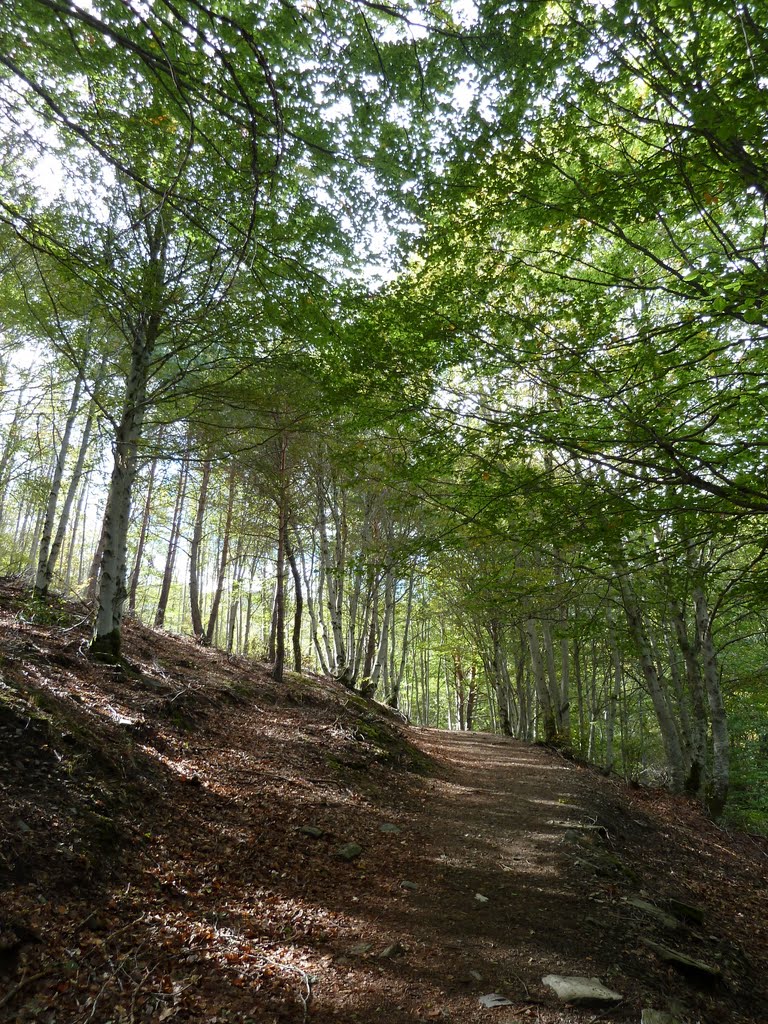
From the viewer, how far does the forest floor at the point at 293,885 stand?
2920 millimetres

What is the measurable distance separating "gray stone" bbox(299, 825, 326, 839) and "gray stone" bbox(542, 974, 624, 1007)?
252 cm

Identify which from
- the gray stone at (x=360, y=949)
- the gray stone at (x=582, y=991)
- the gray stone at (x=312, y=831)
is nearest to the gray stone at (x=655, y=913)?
the gray stone at (x=582, y=991)

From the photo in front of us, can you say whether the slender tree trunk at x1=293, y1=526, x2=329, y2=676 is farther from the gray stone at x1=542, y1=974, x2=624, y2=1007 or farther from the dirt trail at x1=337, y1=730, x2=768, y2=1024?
the gray stone at x1=542, y1=974, x2=624, y2=1007

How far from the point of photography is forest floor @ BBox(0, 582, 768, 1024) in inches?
115

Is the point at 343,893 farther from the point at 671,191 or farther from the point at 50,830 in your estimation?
the point at 671,191

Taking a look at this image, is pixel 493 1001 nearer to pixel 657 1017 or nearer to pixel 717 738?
pixel 657 1017

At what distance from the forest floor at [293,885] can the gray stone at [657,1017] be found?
0.29ft

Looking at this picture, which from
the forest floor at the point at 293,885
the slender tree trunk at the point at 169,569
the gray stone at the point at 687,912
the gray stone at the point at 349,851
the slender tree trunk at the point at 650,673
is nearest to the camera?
the forest floor at the point at 293,885

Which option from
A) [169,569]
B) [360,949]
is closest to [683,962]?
[360,949]

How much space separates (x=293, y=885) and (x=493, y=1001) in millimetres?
1790

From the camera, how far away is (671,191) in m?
4.08

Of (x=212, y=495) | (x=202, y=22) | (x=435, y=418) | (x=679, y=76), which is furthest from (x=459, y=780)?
(x=212, y=495)

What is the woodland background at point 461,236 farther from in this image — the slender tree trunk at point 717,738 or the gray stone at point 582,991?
the slender tree trunk at point 717,738

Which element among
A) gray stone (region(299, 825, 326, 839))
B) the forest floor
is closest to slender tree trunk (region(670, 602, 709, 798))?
the forest floor
